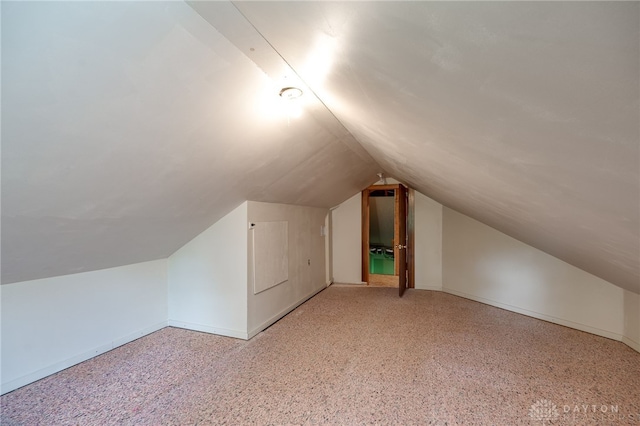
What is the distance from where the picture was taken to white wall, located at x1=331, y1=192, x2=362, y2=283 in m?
5.58

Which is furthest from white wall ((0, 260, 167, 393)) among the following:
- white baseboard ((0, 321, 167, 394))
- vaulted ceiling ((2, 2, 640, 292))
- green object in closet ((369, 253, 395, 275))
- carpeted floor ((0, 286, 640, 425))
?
green object in closet ((369, 253, 395, 275))

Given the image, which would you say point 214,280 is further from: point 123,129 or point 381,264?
point 381,264

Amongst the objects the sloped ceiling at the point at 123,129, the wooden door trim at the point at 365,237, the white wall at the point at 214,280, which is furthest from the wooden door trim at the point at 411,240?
the white wall at the point at 214,280

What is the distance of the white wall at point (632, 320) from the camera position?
276 centimetres

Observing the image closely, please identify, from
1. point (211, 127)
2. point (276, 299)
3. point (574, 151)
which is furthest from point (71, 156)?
point (276, 299)

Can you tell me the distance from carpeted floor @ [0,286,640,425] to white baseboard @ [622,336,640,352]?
2.2 inches

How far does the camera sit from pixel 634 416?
6.16 ft

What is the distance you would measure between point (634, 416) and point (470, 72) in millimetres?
2726

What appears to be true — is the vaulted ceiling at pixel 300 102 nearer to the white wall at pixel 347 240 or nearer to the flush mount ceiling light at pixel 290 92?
the flush mount ceiling light at pixel 290 92

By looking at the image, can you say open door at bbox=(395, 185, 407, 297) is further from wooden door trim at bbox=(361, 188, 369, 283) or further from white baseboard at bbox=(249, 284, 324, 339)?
white baseboard at bbox=(249, 284, 324, 339)

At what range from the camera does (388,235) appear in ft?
25.2

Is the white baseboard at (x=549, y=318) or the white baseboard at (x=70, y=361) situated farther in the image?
the white baseboard at (x=549, y=318)

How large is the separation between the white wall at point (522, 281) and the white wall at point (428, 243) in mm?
132

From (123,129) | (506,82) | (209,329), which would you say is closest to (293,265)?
(209,329)
